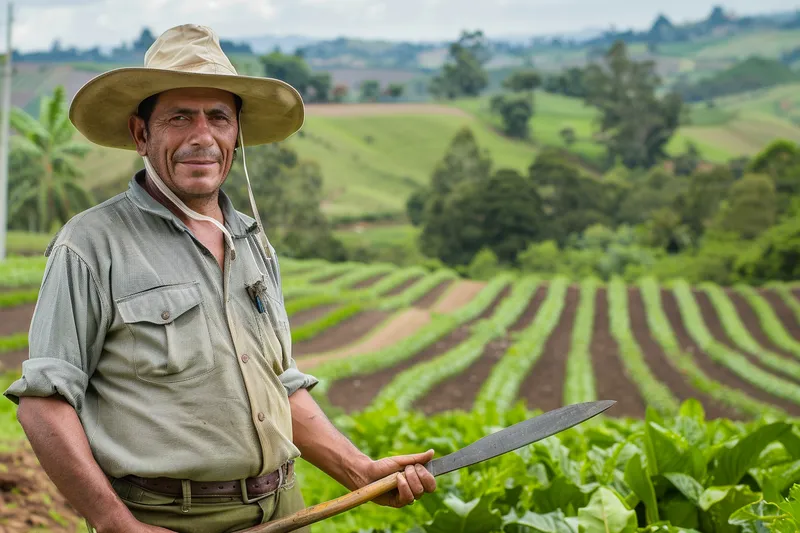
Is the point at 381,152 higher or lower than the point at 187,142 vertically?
lower

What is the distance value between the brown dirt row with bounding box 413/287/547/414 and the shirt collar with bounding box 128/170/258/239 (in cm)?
1273

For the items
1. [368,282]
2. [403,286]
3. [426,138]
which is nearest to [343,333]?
[368,282]

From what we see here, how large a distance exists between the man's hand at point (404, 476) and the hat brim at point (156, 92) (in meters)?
0.94

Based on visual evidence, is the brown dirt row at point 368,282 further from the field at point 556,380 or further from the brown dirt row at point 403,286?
the brown dirt row at point 403,286

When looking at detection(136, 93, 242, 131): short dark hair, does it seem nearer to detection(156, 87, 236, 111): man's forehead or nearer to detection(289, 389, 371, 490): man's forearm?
detection(156, 87, 236, 111): man's forehead

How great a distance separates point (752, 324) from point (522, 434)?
80.3 feet

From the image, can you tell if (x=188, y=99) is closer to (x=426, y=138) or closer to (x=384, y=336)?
(x=384, y=336)

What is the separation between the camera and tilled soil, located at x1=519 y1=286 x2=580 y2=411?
53.2ft

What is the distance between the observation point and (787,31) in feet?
352

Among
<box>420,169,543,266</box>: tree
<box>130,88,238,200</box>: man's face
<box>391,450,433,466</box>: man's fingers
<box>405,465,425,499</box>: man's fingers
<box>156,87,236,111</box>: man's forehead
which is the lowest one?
<box>420,169,543,266</box>: tree

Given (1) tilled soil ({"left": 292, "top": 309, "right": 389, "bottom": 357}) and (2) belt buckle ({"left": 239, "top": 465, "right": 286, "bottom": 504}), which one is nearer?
(2) belt buckle ({"left": 239, "top": 465, "right": 286, "bottom": 504})

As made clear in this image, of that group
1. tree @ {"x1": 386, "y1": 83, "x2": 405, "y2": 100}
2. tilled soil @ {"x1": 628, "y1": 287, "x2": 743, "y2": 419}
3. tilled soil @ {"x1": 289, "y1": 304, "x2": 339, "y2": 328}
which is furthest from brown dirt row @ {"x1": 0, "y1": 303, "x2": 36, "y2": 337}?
tree @ {"x1": 386, "y1": 83, "x2": 405, "y2": 100}

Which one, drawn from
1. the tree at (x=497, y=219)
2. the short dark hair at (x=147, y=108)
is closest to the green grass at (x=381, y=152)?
the tree at (x=497, y=219)

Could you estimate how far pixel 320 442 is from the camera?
Answer: 240 cm
